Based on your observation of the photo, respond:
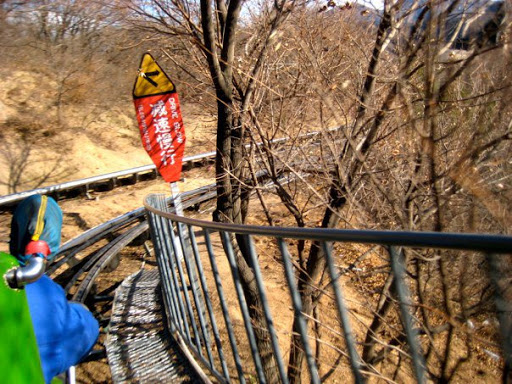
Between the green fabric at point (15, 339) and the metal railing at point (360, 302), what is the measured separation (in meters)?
0.94

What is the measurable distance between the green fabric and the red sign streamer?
4377 mm

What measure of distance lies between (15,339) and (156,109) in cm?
475

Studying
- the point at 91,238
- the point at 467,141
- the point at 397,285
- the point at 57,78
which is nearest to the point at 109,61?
the point at 57,78

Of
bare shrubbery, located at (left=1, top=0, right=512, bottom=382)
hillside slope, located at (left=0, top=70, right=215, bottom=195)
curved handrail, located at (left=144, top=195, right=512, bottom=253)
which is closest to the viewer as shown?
curved handrail, located at (left=144, top=195, right=512, bottom=253)

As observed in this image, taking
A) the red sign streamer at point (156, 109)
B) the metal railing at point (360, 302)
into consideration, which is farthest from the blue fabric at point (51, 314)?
the red sign streamer at point (156, 109)

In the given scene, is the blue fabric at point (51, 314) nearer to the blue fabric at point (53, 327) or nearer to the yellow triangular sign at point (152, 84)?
the blue fabric at point (53, 327)

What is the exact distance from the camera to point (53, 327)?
253 cm

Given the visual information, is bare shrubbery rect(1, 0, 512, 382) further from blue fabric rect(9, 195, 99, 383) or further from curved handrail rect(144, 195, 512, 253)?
blue fabric rect(9, 195, 99, 383)

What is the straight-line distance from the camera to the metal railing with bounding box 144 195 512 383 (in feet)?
4.37

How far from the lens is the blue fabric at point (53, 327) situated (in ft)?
8.07

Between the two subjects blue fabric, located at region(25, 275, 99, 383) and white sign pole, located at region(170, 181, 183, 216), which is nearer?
blue fabric, located at region(25, 275, 99, 383)

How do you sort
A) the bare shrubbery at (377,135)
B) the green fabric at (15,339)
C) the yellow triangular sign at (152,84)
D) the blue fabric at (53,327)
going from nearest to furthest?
the green fabric at (15,339) → the blue fabric at (53,327) → the bare shrubbery at (377,135) → the yellow triangular sign at (152,84)

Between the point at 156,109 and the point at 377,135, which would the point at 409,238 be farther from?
the point at 156,109

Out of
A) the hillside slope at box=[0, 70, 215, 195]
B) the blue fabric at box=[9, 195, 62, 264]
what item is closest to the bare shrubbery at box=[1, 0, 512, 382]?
the blue fabric at box=[9, 195, 62, 264]
